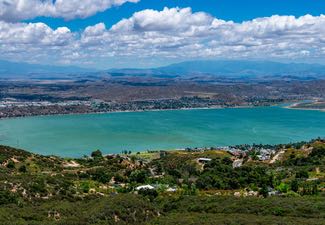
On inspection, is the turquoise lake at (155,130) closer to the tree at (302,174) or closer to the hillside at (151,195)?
the hillside at (151,195)

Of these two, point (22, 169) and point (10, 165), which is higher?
point (10, 165)

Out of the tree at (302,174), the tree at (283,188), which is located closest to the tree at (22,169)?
the tree at (283,188)

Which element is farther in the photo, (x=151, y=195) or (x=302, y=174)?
(x=302, y=174)

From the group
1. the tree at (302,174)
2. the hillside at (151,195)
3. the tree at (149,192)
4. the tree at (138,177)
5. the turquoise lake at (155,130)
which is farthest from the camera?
the turquoise lake at (155,130)

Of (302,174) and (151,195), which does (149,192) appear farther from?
(302,174)

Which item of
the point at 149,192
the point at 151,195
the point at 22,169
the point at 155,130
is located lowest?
the point at 155,130

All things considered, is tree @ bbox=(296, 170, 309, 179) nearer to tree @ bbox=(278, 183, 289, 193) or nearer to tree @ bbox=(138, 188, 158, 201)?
tree @ bbox=(278, 183, 289, 193)

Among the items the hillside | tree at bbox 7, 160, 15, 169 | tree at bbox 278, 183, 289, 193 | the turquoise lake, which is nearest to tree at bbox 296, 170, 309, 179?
the hillside

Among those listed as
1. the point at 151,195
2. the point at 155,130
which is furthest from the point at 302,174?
the point at 155,130

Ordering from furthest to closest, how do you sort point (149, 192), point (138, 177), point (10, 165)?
point (138, 177), point (10, 165), point (149, 192)
